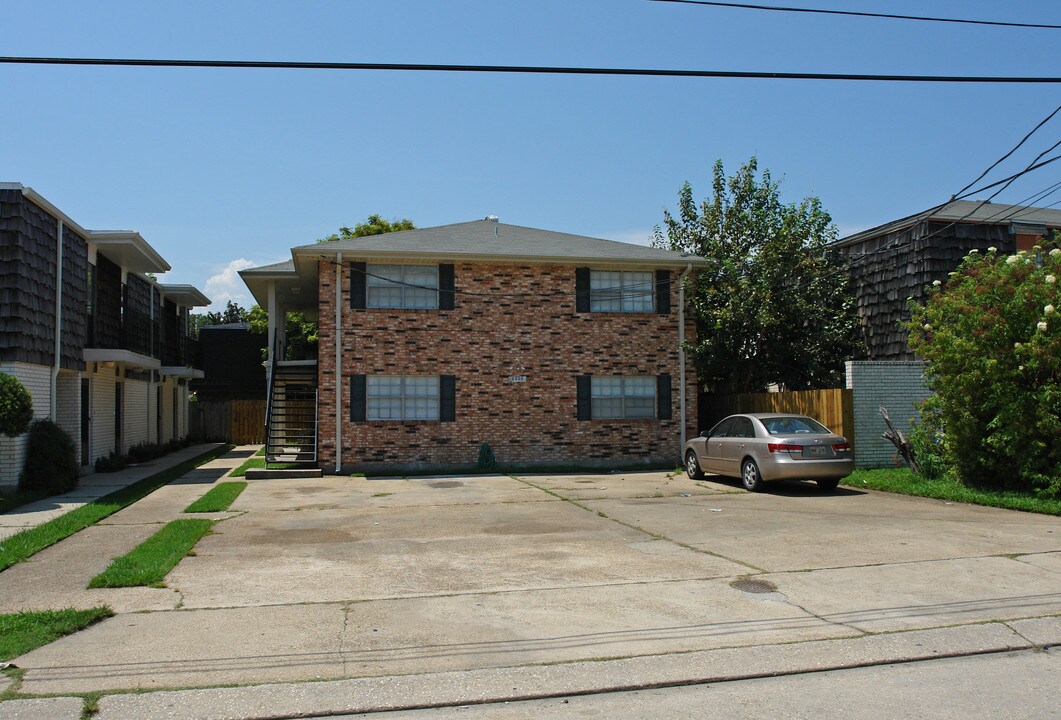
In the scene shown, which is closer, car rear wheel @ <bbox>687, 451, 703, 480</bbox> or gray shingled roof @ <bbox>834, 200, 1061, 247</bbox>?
car rear wheel @ <bbox>687, 451, 703, 480</bbox>

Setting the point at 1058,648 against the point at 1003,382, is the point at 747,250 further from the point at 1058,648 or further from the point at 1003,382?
the point at 1058,648

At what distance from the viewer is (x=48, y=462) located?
1509 cm

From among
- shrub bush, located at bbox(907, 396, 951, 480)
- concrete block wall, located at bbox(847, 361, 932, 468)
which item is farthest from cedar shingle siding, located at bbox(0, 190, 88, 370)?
shrub bush, located at bbox(907, 396, 951, 480)

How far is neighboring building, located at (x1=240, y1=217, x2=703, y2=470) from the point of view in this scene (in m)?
19.5

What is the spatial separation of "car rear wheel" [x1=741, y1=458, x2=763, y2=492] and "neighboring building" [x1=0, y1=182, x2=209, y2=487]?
1295 centimetres

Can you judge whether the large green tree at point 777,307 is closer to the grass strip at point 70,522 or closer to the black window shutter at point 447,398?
the black window shutter at point 447,398

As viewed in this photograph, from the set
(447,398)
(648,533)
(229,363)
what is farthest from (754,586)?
(229,363)

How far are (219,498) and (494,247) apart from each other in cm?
914

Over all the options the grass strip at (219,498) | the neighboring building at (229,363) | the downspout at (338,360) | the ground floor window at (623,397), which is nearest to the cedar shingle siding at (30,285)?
the grass strip at (219,498)

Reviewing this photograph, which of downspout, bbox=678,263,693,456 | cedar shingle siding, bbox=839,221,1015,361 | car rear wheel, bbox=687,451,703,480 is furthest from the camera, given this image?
downspout, bbox=678,263,693,456

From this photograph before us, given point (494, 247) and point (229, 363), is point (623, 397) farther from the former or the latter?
point (229, 363)

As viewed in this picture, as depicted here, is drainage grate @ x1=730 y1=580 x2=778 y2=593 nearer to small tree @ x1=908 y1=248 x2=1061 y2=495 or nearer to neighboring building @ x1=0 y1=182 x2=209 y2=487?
small tree @ x1=908 y1=248 x2=1061 y2=495

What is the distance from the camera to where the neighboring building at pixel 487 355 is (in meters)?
19.5

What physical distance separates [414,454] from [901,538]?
12.1m
